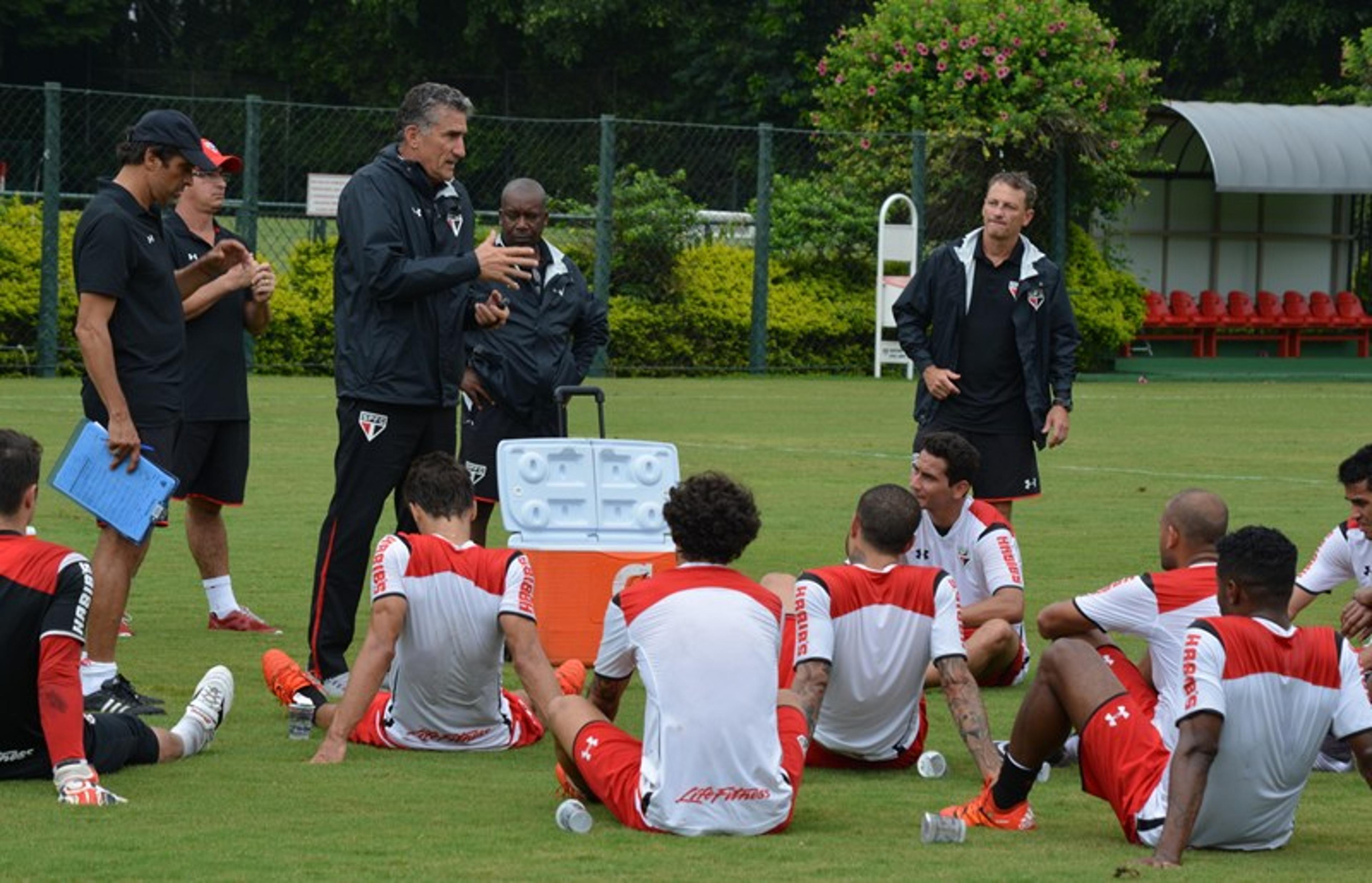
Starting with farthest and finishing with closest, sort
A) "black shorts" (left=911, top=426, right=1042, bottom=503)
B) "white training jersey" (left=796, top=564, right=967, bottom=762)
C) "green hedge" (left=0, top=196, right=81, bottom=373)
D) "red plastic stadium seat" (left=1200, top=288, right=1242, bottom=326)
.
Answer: "red plastic stadium seat" (left=1200, top=288, right=1242, bottom=326)
"green hedge" (left=0, top=196, right=81, bottom=373)
"black shorts" (left=911, top=426, right=1042, bottom=503)
"white training jersey" (left=796, top=564, right=967, bottom=762)

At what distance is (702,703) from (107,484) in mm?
2870

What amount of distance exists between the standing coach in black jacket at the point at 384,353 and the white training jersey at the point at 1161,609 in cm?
265

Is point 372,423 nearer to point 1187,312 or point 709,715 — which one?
point 709,715

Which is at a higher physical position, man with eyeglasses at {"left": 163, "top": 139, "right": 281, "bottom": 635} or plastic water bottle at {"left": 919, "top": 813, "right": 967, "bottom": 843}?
man with eyeglasses at {"left": 163, "top": 139, "right": 281, "bottom": 635}

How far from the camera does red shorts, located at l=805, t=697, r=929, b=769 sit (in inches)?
294

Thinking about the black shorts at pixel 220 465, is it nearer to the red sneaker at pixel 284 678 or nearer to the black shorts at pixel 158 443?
the black shorts at pixel 158 443

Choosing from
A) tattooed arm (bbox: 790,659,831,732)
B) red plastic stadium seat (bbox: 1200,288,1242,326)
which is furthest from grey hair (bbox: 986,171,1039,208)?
red plastic stadium seat (bbox: 1200,288,1242,326)

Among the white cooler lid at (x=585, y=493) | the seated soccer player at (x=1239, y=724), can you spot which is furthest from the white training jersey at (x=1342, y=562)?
the white cooler lid at (x=585, y=493)

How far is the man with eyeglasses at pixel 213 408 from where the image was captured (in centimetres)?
1022

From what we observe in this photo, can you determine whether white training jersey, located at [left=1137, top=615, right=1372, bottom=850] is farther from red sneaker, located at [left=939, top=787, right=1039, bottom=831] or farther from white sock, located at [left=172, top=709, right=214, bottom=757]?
white sock, located at [left=172, top=709, right=214, bottom=757]

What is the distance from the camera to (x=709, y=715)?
6164mm

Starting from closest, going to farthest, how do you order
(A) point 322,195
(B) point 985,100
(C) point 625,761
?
(C) point 625,761 → (A) point 322,195 → (B) point 985,100

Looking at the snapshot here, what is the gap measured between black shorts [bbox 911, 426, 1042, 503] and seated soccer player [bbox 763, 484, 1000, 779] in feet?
10.3

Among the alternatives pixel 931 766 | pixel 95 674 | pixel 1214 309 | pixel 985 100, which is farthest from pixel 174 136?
pixel 1214 309
